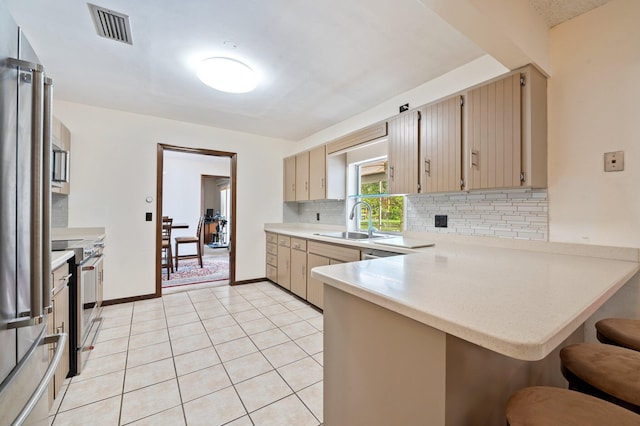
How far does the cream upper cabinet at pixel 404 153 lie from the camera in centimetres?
241

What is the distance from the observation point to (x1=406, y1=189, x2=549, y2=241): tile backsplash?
186 cm

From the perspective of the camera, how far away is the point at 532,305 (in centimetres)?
77

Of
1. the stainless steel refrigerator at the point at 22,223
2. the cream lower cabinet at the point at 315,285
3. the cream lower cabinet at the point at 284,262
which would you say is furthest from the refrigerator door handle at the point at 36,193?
the cream lower cabinet at the point at 284,262

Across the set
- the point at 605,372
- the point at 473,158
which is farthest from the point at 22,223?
the point at 473,158

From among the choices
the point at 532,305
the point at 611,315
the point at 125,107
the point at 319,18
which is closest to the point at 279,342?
the point at 532,305

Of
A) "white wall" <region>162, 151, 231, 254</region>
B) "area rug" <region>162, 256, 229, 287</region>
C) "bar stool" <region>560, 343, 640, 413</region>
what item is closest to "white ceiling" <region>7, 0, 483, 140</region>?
"bar stool" <region>560, 343, 640, 413</region>

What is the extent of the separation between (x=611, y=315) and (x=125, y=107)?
4756 millimetres

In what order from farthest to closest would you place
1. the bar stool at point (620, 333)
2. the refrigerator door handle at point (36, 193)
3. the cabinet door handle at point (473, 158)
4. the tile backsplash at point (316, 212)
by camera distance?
the tile backsplash at point (316, 212), the cabinet door handle at point (473, 158), the bar stool at point (620, 333), the refrigerator door handle at point (36, 193)

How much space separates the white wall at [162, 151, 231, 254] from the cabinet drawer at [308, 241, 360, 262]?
4.87 meters

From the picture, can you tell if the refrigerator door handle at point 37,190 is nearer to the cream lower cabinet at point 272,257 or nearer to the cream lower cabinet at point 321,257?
the cream lower cabinet at point 321,257

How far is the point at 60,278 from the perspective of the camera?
1.60 metres

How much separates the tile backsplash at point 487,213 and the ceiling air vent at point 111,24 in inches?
105

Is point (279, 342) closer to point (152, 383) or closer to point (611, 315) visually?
point (152, 383)

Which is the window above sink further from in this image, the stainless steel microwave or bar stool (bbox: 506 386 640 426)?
the stainless steel microwave
